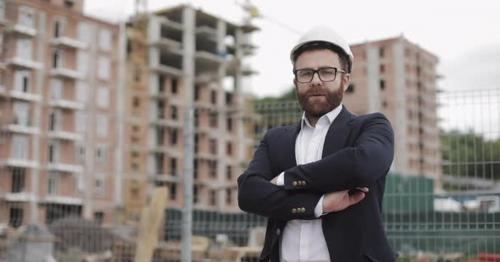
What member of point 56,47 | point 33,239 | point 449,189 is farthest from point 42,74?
point 449,189

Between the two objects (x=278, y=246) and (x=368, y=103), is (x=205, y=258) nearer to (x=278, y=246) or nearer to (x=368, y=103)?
(x=368, y=103)

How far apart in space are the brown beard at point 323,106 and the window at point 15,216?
6158 mm

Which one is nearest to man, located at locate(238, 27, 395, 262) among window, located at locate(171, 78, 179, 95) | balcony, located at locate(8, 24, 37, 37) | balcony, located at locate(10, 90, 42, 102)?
balcony, located at locate(8, 24, 37, 37)

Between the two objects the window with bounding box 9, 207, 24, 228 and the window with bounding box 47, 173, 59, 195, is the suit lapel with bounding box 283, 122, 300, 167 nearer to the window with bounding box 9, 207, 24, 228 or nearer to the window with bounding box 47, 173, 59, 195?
the window with bounding box 9, 207, 24, 228

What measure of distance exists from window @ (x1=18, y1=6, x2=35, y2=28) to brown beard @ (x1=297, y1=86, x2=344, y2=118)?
42.2m

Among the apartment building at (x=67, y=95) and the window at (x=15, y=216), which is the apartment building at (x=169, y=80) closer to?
the apartment building at (x=67, y=95)

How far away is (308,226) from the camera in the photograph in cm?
220

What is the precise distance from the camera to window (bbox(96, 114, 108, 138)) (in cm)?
4550

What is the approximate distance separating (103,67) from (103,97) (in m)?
2.16

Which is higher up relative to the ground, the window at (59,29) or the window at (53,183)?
the window at (59,29)

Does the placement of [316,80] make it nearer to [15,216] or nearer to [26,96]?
[15,216]

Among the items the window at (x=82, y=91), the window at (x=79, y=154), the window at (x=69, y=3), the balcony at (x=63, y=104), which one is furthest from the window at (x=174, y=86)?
the window at (x=79, y=154)

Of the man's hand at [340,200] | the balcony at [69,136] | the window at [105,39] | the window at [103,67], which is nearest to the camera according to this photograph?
the man's hand at [340,200]

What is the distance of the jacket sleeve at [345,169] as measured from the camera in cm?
214
